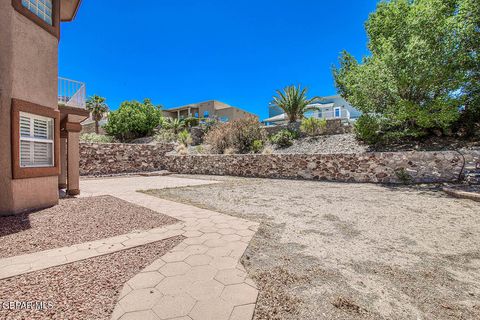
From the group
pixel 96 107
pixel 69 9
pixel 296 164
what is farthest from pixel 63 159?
pixel 96 107

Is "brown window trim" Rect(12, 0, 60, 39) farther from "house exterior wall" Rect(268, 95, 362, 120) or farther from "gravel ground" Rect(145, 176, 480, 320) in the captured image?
"house exterior wall" Rect(268, 95, 362, 120)

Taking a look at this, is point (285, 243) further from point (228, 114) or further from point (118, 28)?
point (228, 114)

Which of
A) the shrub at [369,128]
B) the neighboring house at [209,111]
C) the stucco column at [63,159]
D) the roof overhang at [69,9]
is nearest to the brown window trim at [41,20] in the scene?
the roof overhang at [69,9]

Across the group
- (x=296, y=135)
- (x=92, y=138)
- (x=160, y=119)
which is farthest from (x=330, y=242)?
(x=160, y=119)

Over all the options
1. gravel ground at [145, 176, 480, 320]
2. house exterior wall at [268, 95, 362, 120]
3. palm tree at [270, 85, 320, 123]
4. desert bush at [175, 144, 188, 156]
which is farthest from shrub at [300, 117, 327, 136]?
house exterior wall at [268, 95, 362, 120]

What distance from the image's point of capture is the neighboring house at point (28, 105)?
14.9 ft

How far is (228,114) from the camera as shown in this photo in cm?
3625

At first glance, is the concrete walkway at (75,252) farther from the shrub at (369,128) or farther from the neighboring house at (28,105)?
the shrub at (369,128)

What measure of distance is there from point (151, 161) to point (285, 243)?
14.5 metres

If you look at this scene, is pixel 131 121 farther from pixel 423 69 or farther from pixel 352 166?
pixel 423 69

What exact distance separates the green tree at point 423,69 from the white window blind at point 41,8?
1156cm

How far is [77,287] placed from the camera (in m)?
2.15

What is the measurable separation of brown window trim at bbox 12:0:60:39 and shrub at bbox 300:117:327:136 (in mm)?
13410

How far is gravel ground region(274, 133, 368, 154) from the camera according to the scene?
12513mm
